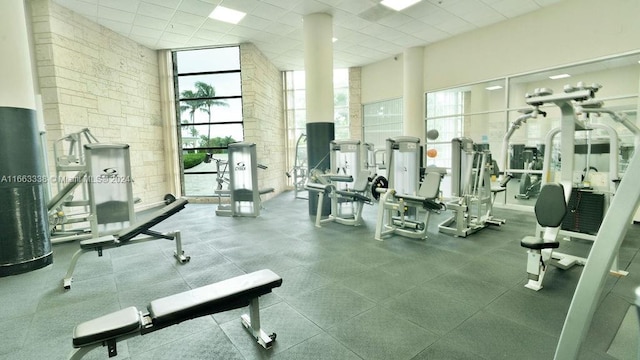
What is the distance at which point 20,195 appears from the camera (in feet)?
10.6

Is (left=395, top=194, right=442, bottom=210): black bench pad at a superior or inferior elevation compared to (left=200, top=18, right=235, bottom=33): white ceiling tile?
inferior

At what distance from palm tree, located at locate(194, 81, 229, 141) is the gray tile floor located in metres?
4.21

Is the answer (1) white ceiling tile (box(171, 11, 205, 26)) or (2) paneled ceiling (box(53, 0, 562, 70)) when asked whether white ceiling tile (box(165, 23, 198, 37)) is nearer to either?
(2) paneled ceiling (box(53, 0, 562, 70))

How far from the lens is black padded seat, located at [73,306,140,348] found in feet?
4.31

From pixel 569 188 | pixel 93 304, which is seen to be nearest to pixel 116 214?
pixel 93 304

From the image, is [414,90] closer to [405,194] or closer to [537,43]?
[537,43]

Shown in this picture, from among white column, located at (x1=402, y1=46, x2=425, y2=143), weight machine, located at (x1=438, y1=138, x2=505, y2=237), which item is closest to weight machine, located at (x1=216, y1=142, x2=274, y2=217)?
weight machine, located at (x1=438, y1=138, x2=505, y2=237)

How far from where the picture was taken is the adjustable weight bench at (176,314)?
4.43 feet

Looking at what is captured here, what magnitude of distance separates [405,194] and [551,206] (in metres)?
1.97

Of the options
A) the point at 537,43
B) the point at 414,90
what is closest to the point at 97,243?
the point at 414,90

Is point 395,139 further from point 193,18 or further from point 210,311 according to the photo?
point 193,18

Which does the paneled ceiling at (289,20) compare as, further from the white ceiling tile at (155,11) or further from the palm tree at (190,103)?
the palm tree at (190,103)

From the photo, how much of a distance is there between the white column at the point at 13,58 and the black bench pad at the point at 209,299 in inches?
123

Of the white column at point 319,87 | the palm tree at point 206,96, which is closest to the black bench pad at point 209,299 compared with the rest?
the white column at point 319,87
